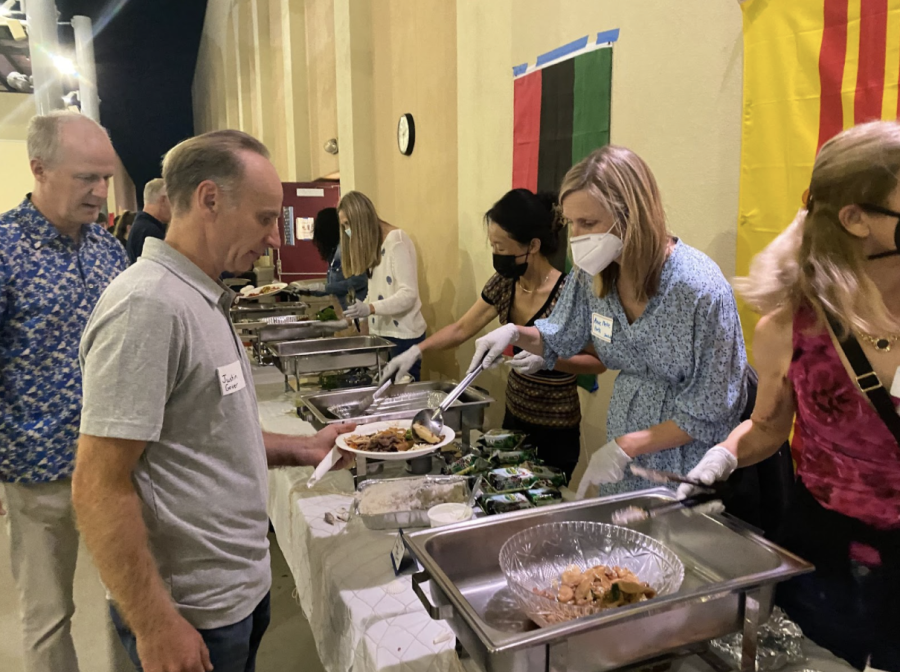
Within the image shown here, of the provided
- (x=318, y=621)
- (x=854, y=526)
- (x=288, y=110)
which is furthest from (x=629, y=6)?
(x=288, y=110)

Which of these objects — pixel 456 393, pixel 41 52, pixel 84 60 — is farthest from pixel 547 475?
pixel 84 60

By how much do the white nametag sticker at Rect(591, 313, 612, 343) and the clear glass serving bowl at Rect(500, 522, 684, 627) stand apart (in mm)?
478

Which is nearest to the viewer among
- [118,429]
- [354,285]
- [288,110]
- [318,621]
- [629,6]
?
[118,429]

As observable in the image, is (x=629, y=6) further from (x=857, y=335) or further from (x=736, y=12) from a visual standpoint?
(x=857, y=335)

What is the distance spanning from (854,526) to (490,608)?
53cm

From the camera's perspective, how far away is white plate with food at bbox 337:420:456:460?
4.78ft

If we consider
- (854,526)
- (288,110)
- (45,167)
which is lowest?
(854,526)

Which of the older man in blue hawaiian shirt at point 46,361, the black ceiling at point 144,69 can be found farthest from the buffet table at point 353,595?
the black ceiling at point 144,69

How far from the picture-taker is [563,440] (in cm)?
189

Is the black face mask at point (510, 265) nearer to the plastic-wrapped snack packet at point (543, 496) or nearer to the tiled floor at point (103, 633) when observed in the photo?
the plastic-wrapped snack packet at point (543, 496)

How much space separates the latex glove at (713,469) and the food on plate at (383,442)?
0.70 m

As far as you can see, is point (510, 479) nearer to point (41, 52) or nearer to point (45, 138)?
point (45, 138)

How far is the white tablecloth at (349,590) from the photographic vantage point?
977 millimetres

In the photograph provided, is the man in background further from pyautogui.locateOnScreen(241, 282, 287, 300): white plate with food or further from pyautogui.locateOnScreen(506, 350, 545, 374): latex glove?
pyautogui.locateOnScreen(506, 350, 545, 374): latex glove
